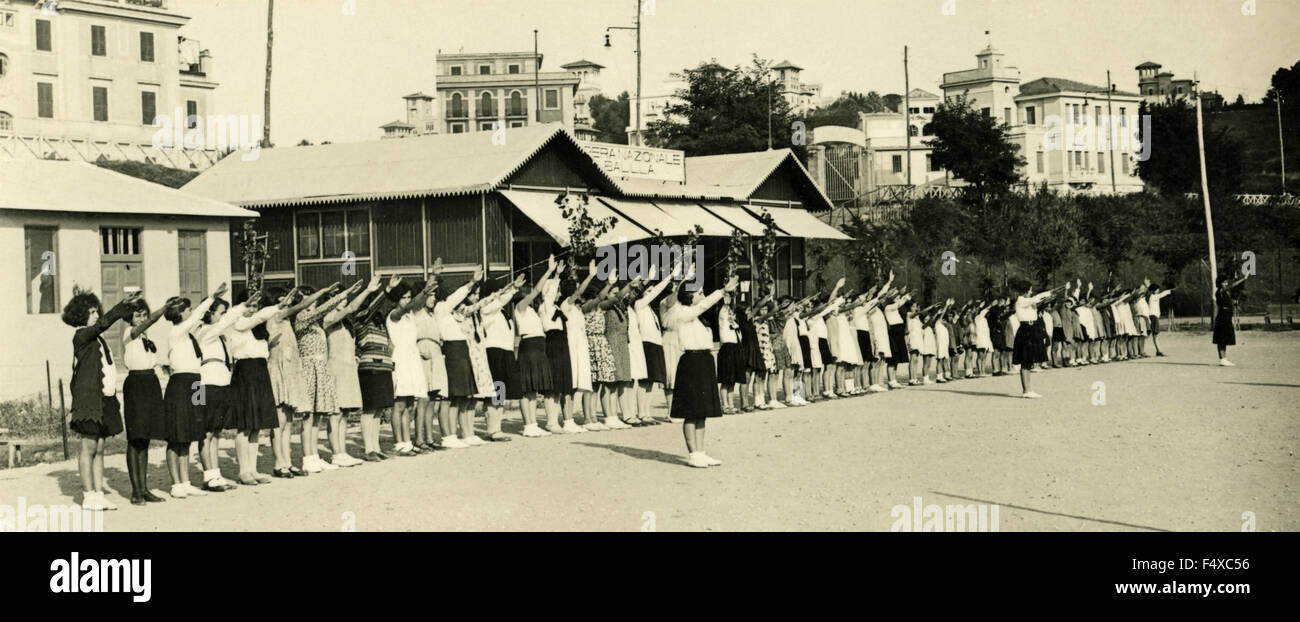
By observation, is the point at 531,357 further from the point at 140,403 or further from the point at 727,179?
the point at 727,179

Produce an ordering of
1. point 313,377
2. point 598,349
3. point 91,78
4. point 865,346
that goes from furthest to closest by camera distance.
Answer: point 91,78 < point 865,346 < point 598,349 < point 313,377

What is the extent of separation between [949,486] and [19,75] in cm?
3752

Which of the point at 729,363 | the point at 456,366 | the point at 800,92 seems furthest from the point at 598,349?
the point at 800,92

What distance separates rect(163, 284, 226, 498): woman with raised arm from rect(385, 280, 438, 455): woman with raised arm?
2.54 meters

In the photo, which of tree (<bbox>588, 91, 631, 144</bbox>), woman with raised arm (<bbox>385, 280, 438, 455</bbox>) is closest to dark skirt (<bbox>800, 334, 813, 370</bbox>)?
woman with raised arm (<bbox>385, 280, 438, 455</bbox>)

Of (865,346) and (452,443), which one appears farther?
(865,346)

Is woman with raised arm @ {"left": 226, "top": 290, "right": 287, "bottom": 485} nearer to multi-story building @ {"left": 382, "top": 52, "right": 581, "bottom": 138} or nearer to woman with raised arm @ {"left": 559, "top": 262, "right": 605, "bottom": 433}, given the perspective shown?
woman with raised arm @ {"left": 559, "top": 262, "right": 605, "bottom": 433}

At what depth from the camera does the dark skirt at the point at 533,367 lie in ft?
49.3

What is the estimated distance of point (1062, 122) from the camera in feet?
254

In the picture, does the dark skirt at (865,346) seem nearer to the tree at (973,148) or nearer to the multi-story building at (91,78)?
the multi-story building at (91,78)

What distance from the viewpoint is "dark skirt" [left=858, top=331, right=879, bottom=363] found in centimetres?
2095

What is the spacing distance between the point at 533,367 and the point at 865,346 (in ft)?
26.0

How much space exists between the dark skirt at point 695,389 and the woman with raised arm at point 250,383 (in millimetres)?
3989
